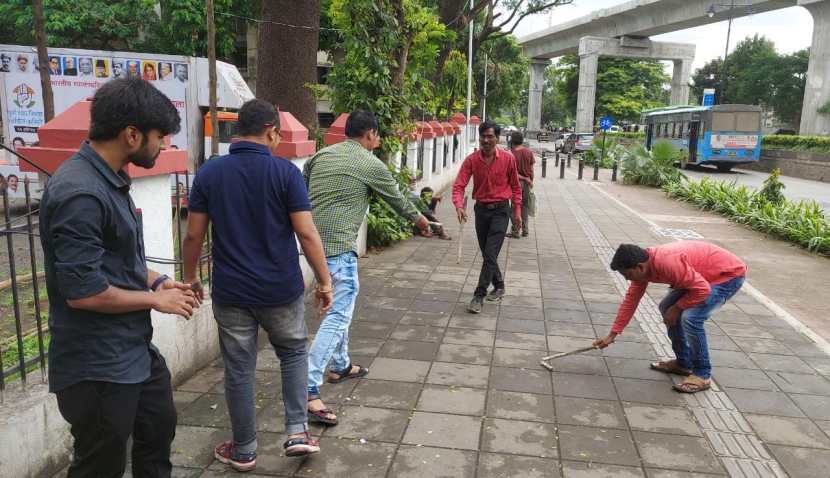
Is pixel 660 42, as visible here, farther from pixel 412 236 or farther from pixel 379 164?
pixel 379 164

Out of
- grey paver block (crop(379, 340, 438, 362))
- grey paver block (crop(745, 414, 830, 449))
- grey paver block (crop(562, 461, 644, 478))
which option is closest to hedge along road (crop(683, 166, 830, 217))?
grey paver block (crop(745, 414, 830, 449))

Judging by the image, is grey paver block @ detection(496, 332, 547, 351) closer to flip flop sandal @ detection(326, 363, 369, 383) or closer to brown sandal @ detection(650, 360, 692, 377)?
brown sandal @ detection(650, 360, 692, 377)

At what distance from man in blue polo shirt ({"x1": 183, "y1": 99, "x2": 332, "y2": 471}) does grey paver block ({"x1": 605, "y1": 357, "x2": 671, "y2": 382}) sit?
245 cm

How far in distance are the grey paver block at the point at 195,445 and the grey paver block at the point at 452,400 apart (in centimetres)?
115

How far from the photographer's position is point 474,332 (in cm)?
523

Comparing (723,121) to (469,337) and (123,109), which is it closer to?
(469,337)

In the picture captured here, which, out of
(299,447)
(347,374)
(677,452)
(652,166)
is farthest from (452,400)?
(652,166)

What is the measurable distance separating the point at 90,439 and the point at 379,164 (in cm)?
217

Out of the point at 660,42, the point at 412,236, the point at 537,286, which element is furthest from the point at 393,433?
the point at 660,42

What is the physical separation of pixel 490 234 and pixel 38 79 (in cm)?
945

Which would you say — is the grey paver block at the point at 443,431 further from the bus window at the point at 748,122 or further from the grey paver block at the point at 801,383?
the bus window at the point at 748,122

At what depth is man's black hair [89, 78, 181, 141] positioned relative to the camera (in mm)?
1985

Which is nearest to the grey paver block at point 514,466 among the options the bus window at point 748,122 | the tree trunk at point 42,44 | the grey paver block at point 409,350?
the grey paver block at point 409,350

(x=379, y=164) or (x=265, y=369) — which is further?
(x=265, y=369)
